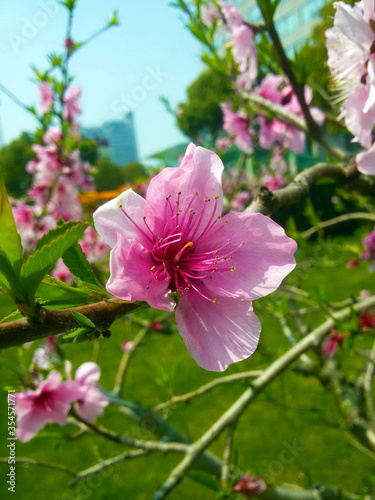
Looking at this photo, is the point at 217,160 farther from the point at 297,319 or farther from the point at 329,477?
the point at 329,477

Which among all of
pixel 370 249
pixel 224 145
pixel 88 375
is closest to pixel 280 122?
pixel 370 249

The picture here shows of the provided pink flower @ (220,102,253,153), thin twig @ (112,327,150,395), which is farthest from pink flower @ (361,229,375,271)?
thin twig @ (112,327,150,395)

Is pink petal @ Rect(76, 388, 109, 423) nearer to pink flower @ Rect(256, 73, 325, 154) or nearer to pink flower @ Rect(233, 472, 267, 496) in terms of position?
pink flower @ Rect(233, 472, 267, 496)

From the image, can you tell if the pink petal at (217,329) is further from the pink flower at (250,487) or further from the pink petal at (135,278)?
the pink flower at (250,487)

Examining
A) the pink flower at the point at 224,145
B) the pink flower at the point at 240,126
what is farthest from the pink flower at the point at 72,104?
the pink flower at the point at 224,145

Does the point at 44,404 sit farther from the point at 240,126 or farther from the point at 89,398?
Result: the point at 240,126

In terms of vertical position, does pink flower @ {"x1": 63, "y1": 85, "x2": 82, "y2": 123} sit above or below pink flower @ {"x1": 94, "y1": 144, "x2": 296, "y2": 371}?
above

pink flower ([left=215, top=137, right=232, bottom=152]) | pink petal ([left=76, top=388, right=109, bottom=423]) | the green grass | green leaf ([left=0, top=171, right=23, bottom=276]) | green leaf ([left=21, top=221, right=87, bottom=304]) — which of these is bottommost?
the green grass
